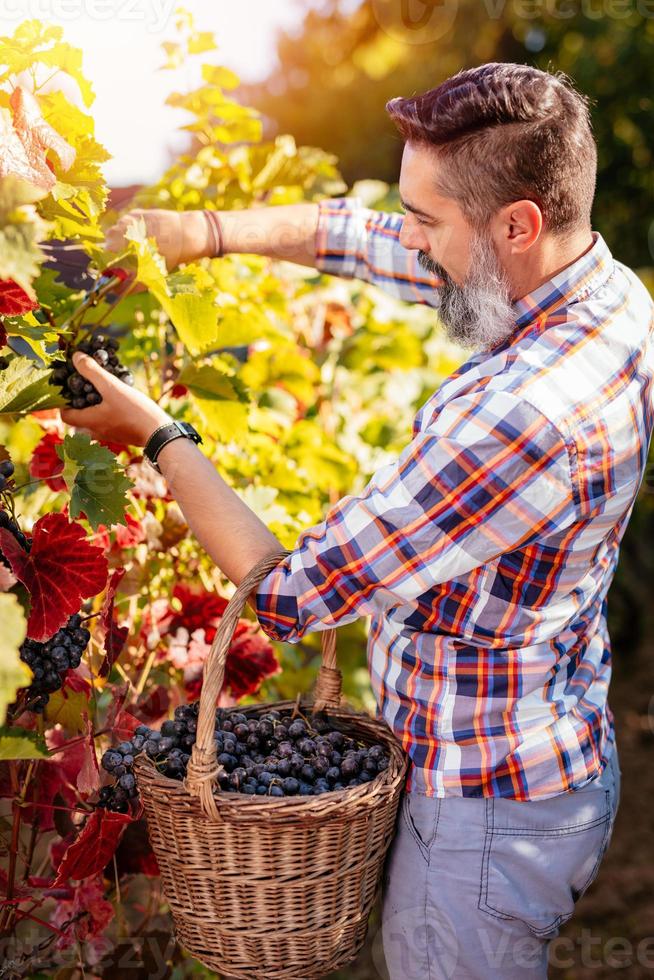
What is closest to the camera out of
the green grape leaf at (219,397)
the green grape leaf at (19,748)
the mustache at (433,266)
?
the green grape leaf at (19,748)

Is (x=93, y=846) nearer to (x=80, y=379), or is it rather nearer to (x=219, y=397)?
(x=80, y=379)

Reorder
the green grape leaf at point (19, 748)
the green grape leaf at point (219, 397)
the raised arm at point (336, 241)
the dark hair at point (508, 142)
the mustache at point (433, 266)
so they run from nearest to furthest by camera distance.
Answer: the green grape leaf at point (19, 748), the dark hair at point (508, 142), the mustache at point (433, 266), the green grape leaf at point (219, 397), the raised arm at point (336, 241)

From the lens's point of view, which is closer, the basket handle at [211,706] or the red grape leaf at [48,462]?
the basket handle at [211,706]

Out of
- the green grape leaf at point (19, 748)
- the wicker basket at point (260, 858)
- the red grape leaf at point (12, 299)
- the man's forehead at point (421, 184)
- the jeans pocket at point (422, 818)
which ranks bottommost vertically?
the jeans pocket at point (422, 818)

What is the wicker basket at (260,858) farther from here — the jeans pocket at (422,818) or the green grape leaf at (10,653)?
the green grape leaf at (10,653)

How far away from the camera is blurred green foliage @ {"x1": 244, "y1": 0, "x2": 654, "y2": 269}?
4.70 metres

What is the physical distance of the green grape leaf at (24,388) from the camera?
1.20 metres

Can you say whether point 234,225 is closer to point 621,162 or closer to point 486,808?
point 486,808

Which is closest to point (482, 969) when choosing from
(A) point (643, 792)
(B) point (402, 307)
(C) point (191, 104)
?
(C) point (191, 104)

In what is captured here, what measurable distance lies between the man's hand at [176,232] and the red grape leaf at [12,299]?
520 millimetres

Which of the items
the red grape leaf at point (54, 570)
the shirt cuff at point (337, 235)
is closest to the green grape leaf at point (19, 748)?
the red grape leaf at point (54, 570)

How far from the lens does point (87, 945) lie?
1562 mm

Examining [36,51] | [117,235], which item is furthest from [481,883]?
[36,51]

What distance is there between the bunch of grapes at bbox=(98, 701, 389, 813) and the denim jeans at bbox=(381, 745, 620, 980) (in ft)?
0.50
